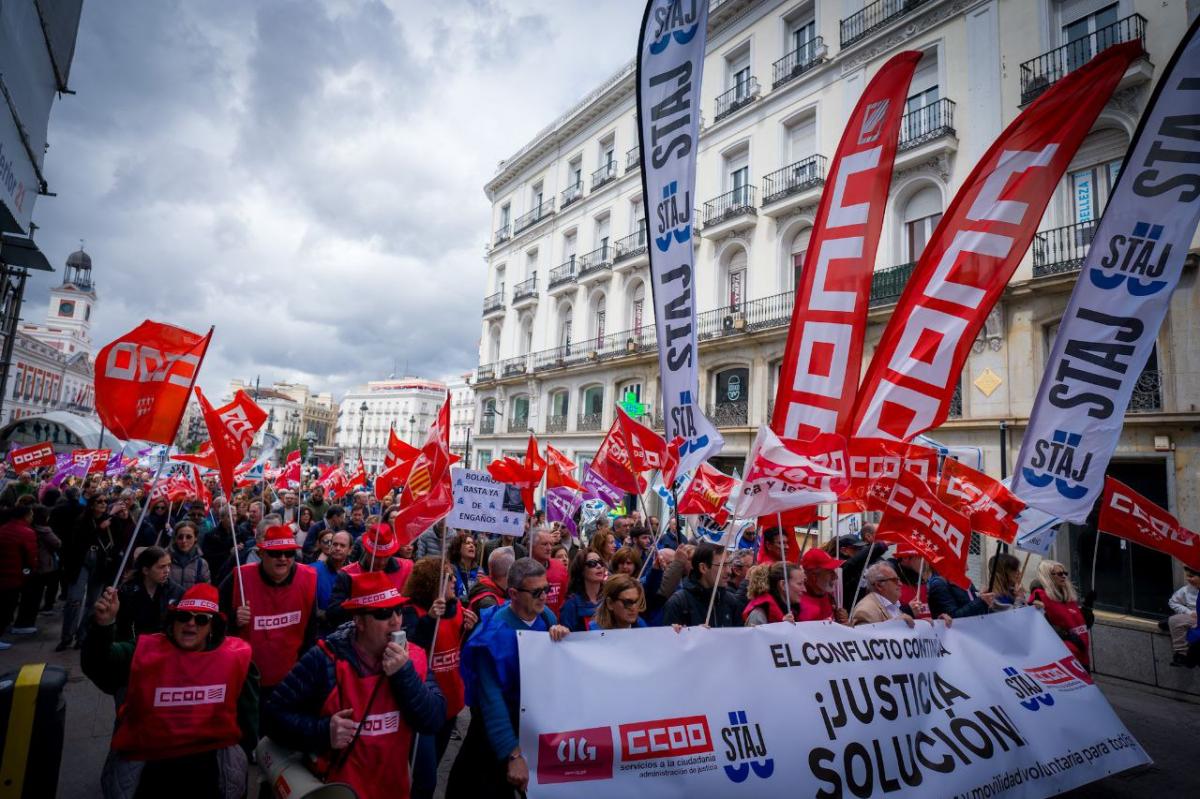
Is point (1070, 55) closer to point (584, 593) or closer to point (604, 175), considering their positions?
point (584, 593)

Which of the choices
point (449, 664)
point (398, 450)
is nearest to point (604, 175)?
point (398, 450)

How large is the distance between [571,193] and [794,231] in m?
14.8

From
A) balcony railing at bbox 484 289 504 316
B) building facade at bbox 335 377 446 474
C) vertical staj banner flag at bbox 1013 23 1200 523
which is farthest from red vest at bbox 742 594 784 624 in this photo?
building facade at bbox 335 377 446 474

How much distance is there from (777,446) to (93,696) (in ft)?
22.2

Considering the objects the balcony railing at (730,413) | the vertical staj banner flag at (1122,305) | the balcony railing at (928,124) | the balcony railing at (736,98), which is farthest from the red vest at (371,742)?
the balcony railing at (736,98)

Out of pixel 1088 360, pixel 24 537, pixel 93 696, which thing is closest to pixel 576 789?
pixel 93 696

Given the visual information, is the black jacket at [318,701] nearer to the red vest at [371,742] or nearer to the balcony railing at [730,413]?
the red vest at [371,742]

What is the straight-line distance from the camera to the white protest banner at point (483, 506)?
628 cm

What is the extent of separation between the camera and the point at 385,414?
123m

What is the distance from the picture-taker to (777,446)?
4441mm

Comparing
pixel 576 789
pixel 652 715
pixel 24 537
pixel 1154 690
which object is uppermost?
pixel 24 537

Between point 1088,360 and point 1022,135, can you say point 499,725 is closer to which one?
point 1088,360

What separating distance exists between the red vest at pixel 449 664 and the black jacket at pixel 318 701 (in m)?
1.05

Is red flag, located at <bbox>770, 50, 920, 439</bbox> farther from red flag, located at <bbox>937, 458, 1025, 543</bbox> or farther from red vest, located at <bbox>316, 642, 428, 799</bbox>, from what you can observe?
red vest, located at <bbox>316, 642, 428, 799</bbox>
